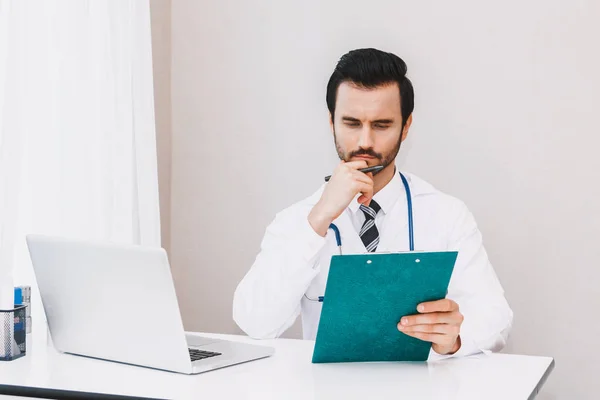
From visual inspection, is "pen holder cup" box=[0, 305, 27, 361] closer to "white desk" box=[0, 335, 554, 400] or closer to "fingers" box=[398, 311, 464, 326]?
"white desk" box=[0, 335, 554, 400]

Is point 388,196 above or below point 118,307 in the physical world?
above

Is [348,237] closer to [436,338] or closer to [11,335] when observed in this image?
[436,338]

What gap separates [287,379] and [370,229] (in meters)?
0.78

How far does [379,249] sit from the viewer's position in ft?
6.70

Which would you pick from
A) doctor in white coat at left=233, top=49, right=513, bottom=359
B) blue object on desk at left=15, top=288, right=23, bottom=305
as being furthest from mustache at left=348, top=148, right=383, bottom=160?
blue object on desk at left=15, top=288, right=23, bottom=305

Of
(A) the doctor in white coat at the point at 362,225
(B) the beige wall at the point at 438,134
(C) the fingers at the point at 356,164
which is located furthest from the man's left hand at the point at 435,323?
(B) the beige wall at the point at 438,134

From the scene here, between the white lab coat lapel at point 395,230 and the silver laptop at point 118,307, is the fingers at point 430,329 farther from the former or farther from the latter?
the white lab coat lapel at point 395,230

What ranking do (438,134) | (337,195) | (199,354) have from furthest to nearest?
(438,134)
(337,195)
(199,354)

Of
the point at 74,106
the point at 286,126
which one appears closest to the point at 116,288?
the point at 74,106

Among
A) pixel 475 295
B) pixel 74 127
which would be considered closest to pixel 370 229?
pixel 475 295

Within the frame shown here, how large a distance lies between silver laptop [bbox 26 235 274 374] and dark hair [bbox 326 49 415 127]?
866 millimetres

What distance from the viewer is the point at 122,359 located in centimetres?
145

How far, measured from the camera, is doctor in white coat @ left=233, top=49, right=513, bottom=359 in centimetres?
180

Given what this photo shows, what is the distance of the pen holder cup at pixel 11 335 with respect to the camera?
1493 millimetres
